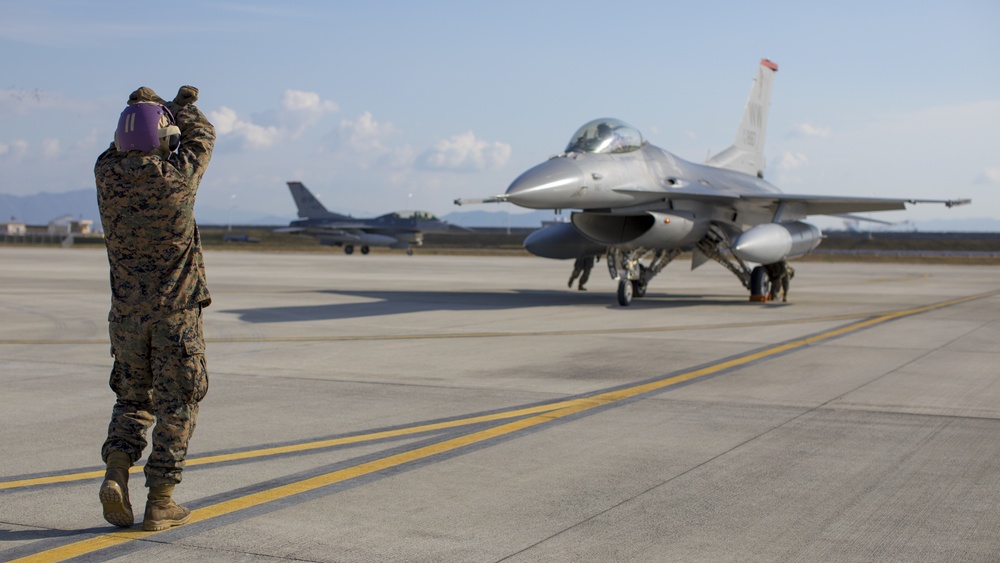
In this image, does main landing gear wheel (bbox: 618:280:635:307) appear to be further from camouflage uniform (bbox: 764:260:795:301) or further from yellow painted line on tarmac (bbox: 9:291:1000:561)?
yellow painted line on tarmac (bbox: 9:291:1000:561)

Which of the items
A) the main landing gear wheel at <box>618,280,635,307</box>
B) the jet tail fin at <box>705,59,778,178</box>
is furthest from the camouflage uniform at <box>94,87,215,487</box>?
the jet tail fin at <box>705,59,778,178</box>

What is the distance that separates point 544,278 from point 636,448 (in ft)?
87.6

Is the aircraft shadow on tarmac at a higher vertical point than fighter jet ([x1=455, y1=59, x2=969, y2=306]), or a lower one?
lower

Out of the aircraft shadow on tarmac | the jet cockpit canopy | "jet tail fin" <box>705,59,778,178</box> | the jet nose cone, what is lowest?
the aircraft shadow on tarmac

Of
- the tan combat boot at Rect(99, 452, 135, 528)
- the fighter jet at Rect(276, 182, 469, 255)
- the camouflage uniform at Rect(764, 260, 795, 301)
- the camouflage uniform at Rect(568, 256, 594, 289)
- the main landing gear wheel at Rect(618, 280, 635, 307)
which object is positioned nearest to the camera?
the tan combat boot at Rect(99, 452, 135, 528)

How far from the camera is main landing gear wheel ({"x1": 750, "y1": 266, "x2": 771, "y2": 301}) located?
73.4 ft

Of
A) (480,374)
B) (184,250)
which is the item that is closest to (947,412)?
(480,374)

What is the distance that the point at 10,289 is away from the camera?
22.5 metres

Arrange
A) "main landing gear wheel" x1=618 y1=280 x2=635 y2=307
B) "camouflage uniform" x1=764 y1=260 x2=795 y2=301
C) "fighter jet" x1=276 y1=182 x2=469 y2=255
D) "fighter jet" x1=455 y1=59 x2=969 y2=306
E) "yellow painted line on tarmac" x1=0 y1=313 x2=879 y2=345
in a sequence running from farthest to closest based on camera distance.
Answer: "fighter jet" x1=276 y1=182 x2=469 y2=255 → "camouflage uniform" x1=764 y1=260 x2=795 y2=301 → "main landing gear wheel" x1=618 y1=280 x2=635 y2=307 → "fighter jet" x1=455 y1=59 x2=969 y2=306 → "yellow painted line on tarmac" x1=0 y1=313 x2=879 y2=345

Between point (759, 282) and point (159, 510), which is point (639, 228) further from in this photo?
point (159, 510)

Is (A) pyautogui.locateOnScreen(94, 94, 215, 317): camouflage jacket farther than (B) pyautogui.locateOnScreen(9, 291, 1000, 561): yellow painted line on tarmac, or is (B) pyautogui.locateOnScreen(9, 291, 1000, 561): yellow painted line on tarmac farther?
(A) pyautogui.locateOnScreen(94, 94, 215, 317): camouflage jacket

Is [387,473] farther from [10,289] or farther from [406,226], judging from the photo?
[406,226]

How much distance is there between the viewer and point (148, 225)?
179 inches

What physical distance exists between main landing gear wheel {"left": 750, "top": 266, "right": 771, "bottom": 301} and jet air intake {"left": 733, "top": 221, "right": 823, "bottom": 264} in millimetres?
1034
